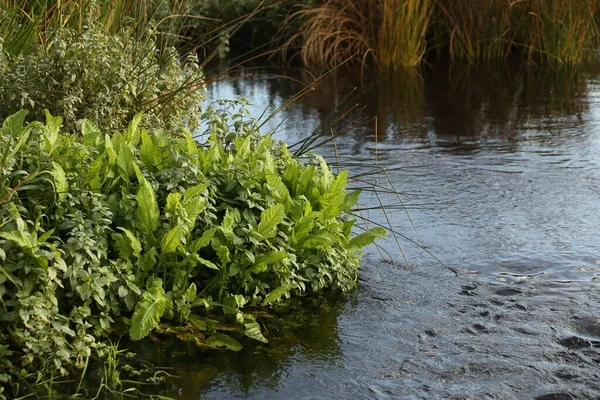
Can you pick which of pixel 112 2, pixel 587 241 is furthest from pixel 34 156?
pixel 587 241

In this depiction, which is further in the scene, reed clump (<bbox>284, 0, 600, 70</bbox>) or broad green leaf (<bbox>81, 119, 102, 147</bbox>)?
reed clump (<bbox>284, 0, 600, 70</bbox>)

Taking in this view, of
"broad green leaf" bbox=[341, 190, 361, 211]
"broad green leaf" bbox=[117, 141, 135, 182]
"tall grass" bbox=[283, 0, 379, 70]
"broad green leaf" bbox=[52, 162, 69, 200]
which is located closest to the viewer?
"broad green leaf" bbox=[52, 162, 69, 200]

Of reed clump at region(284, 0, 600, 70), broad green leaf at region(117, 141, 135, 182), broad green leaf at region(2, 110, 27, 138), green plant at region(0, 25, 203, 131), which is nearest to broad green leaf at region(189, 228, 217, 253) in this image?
broad green leaf at region(117, 141, 135, 182)

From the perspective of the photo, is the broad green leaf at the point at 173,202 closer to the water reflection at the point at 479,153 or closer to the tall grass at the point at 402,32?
the water reflection at the point at 479,153

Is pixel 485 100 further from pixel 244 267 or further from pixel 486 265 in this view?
pixel 244 267

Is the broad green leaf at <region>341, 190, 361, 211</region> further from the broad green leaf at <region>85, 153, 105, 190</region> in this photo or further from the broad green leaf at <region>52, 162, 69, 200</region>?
the broad green leaf at <region>52, 162, 69, 200</region>

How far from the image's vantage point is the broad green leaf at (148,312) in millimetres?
3561

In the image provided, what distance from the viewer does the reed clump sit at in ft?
38.6

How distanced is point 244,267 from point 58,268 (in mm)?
912

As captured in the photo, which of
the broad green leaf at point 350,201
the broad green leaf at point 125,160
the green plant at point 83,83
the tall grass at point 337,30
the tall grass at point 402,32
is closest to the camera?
the broad green leaf at point 125,160

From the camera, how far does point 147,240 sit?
12.6 feet

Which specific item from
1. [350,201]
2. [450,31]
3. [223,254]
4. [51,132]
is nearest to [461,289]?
[350,201]

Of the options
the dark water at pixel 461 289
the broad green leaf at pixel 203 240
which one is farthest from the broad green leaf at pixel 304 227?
the broad green leaf at pixel 203 240

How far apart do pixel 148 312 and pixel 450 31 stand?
33.4 ft
